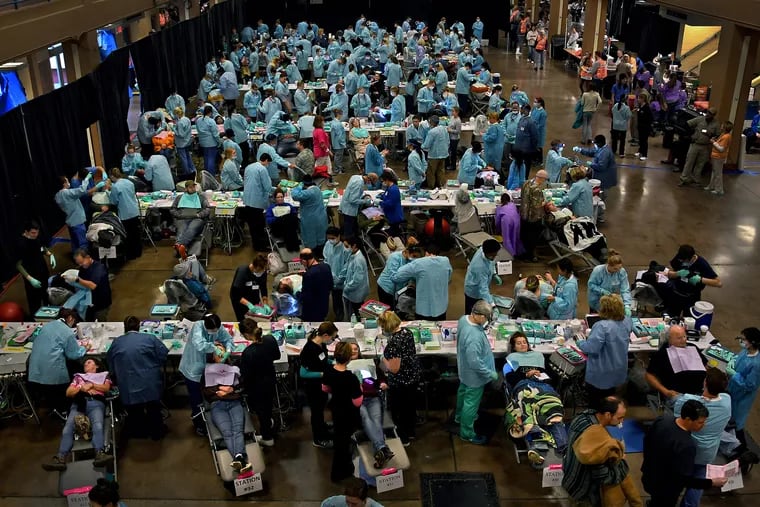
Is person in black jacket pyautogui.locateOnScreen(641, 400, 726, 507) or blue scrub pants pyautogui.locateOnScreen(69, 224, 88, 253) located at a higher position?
person in black jacket pyautogui.locateOnScreen(641, 400, 726, 507)

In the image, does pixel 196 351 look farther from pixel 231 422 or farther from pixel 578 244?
pixel 578 244

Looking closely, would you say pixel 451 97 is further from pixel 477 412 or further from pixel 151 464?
pixel 151 464

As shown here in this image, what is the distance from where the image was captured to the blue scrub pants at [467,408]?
7.21 metres

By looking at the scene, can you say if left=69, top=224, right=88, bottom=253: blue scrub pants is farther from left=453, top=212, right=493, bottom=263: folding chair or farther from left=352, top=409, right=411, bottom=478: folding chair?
left=352, top=409, right=411, bottom=478: folding chair

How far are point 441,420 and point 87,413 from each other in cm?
348

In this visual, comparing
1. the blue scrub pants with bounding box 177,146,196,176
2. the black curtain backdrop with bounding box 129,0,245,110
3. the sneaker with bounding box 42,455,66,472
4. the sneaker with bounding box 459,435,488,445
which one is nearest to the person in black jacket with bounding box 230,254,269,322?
the sneaker with bounding box 42,455,66,472

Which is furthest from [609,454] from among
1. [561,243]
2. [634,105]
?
[634,105]

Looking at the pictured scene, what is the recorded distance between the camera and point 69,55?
14078 millimetres

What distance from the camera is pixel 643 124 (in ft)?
53.1

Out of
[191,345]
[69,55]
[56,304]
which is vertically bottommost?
[56,304]

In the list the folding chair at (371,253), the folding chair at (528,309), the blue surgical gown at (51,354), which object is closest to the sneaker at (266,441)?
the blue surgical gown at (51,354)

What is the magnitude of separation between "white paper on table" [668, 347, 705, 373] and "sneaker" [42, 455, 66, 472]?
18.3 feet

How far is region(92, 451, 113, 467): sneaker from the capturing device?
6.74 m

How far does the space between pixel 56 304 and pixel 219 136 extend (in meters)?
6.34
